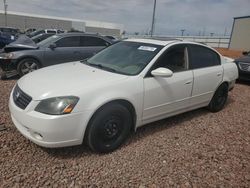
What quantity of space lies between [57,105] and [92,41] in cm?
594

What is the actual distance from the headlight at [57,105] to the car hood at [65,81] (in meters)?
0.06

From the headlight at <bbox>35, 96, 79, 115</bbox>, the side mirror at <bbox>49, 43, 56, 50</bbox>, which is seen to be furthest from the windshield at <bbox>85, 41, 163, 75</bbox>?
the side mirror at <bbox>49, 43, 56, 50</bbox>

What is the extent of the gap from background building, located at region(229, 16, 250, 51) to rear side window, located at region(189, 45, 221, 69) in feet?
77.0

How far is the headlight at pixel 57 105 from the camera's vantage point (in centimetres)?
267

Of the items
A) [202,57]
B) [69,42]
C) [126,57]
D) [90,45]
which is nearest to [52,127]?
[126,57]

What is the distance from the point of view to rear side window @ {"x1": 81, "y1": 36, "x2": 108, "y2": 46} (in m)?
8.04

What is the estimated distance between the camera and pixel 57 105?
2682 millimetres

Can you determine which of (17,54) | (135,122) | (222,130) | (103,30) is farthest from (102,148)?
(103,30)

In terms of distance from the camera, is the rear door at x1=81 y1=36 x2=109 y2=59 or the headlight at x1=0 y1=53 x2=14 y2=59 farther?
the rear door at x1=81 y1=36 x2=109 y2=59

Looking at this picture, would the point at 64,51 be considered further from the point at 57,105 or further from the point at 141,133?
the point at 57,105

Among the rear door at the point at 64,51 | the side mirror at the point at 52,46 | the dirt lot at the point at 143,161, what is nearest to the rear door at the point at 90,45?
the rear door at the point at 64,51

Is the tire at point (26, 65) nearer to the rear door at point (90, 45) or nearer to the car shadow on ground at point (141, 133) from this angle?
the rear door at point (90, 45)

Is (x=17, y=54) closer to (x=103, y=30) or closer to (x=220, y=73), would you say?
(x=220, y=73)

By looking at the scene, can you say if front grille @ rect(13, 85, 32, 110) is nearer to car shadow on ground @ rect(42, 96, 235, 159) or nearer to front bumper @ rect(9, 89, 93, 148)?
front bumper @ rect(9, 89, 93, 148)
